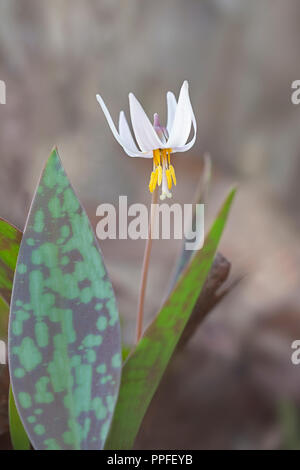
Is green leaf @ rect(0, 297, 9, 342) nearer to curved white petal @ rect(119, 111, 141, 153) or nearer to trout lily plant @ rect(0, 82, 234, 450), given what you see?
trout lily plant @ rect(0, 82, 234, 450)

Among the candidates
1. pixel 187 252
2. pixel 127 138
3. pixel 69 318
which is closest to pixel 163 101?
pixel 187 252

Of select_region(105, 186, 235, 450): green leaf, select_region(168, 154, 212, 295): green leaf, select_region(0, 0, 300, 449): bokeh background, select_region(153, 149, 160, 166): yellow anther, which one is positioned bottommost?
select_region(105, 186, 235, 450): green leaf

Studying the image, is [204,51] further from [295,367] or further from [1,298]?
[1,298]

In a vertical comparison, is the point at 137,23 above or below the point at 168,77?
above

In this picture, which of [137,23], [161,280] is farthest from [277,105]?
[161,280]

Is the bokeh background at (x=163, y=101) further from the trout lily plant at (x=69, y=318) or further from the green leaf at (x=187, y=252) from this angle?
the trout lily plant at (x=69, y=318)

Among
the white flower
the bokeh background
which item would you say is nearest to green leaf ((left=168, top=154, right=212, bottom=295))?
the white flower
